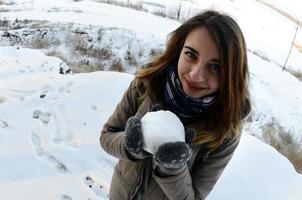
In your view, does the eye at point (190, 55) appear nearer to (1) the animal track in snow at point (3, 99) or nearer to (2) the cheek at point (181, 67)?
(2) the cheek at point (181, 67)

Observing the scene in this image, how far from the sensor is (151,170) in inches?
64.3

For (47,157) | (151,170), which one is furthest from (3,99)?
(151,170)

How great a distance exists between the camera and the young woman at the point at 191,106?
4.66 ft

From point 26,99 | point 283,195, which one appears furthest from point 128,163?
point 26,99

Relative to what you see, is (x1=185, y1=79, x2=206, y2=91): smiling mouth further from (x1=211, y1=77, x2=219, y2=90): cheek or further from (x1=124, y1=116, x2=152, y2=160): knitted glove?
(x1=124, y1=116, x2=152, y2=160): knitted glove

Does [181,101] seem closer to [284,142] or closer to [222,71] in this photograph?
[222,71]

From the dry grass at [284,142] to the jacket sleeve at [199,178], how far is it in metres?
2.97

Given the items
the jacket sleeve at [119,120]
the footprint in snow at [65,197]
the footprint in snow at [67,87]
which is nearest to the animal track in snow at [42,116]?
the footprint in snow at [67,87]

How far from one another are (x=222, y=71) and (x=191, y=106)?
18 centimetres

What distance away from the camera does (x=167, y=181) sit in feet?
4.79

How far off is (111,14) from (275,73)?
13.4 feet

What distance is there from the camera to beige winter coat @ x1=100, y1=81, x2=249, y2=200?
151 cm

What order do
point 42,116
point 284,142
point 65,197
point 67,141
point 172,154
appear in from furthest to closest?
point 284,142, point 42,116, point 67,141, point 65,197, point 172,154

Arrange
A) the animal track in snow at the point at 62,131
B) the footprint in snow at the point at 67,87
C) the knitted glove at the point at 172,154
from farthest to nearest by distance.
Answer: the footprint in snow at the point at 67,87 → the animal track in snow at the point at 62,131 → the knitted glove at the point at 172,154
